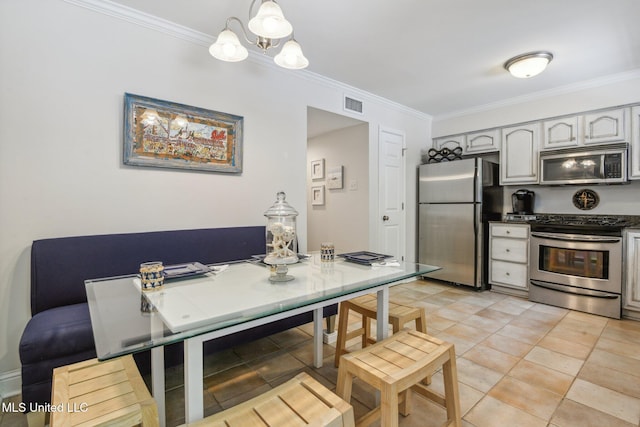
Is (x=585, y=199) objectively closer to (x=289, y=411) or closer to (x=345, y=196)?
(x=345, y=196)

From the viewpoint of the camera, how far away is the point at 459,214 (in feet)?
12.9

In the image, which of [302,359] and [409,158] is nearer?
[302,359]

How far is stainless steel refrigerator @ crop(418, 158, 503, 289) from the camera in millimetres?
3785

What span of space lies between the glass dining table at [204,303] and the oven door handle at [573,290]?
8.67 feet

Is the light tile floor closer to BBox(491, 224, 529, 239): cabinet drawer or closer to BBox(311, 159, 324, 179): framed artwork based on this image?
BBox(491, 224, 529, 239): cabinet drawer

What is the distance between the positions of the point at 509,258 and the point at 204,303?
3.76 metres

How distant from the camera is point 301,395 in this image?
1034 mm

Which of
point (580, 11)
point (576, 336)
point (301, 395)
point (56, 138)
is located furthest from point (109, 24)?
point (576, 336)

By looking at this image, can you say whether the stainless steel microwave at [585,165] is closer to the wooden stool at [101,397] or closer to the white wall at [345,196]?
the white wall at [345,196]

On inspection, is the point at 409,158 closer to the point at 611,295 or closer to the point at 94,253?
the point at 611,295

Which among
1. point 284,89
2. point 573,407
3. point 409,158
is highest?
point 284,89

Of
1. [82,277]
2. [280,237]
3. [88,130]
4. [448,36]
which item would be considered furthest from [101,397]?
[448,36]

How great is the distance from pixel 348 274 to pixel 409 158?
333cm

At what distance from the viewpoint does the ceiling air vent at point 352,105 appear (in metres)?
3.49
